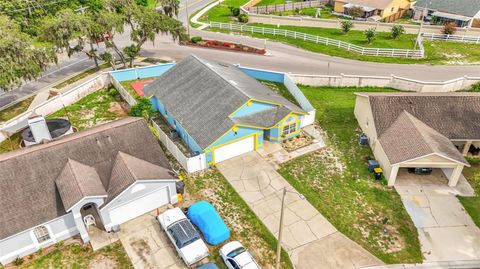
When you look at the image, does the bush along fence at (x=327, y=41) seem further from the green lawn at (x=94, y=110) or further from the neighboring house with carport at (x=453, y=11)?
the green lawn at (x=94, y=110)

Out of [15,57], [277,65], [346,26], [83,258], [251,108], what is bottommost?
[83,258]

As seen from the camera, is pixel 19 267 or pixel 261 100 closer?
pixel 19 267

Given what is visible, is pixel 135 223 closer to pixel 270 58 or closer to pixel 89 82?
pixel 89 82

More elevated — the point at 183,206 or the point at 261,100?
the point at 261,100

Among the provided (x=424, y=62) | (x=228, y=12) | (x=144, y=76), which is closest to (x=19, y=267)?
(x=144, y=76)

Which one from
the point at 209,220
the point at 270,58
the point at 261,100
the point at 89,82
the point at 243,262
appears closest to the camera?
the point at 243,262

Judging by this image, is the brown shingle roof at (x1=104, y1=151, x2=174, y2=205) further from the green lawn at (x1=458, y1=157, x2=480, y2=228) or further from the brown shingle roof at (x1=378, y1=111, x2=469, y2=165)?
the green lawn at (x1=458, y1=157, x2=480, y2=228)

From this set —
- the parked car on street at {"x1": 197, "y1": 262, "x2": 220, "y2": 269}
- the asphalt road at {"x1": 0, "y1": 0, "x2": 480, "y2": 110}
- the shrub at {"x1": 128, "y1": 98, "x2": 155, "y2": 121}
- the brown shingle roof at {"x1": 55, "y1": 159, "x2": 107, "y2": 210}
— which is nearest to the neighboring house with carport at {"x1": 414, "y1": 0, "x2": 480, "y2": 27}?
the asphalt road at {"x1": 0, "y1": 0, "x2": 480, "y2": 110}

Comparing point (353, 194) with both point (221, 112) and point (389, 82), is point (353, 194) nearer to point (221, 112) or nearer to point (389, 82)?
point (221, 112)

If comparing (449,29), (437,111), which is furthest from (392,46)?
(437,111)
